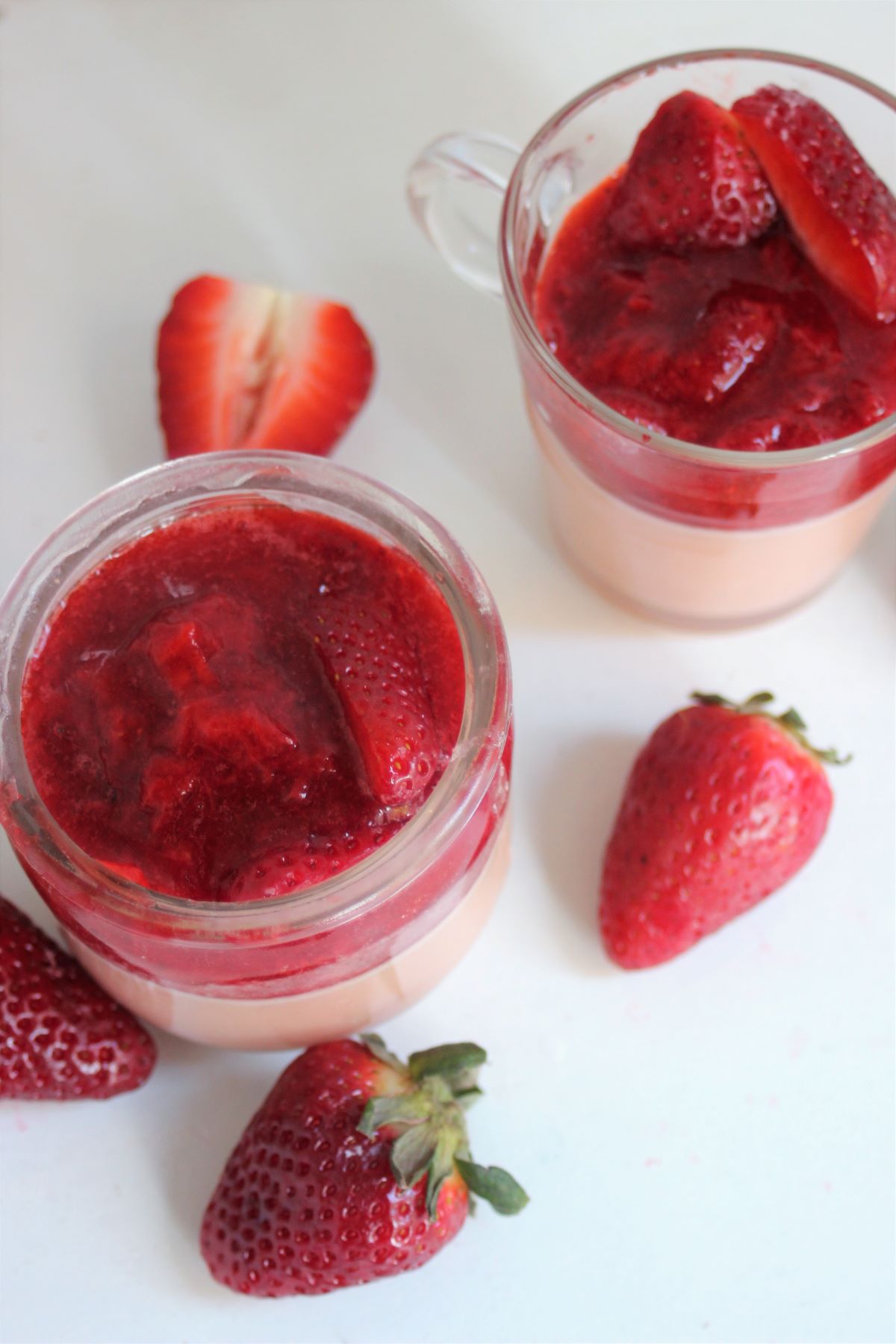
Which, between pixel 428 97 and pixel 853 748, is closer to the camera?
pixel 853 748

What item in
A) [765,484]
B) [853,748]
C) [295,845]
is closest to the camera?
[295,845]

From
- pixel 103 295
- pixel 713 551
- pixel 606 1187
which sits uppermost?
pixel 713 551

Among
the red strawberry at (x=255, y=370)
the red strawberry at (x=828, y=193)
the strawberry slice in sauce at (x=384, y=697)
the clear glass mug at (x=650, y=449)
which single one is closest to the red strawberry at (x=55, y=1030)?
the strawberry slice in sauce at (x=384, y=697)

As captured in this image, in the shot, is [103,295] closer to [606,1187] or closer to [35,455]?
[35,455]

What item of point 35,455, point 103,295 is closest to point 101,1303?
point 35,455

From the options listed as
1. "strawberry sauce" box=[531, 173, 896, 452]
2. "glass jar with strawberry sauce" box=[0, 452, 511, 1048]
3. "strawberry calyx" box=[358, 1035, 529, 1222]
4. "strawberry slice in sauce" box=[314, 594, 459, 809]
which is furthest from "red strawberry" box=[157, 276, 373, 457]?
"strawberry calyx" box=[358, 1035, 529, 1222]

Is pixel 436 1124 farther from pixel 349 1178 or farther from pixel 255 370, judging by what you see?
pixel 255 370

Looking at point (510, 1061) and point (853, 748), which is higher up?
point (853, 748)

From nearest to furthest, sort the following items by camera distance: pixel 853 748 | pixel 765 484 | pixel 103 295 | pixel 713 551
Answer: pixel 765 484, pixel 713 551, pixel 853 748, pixel 103 295
